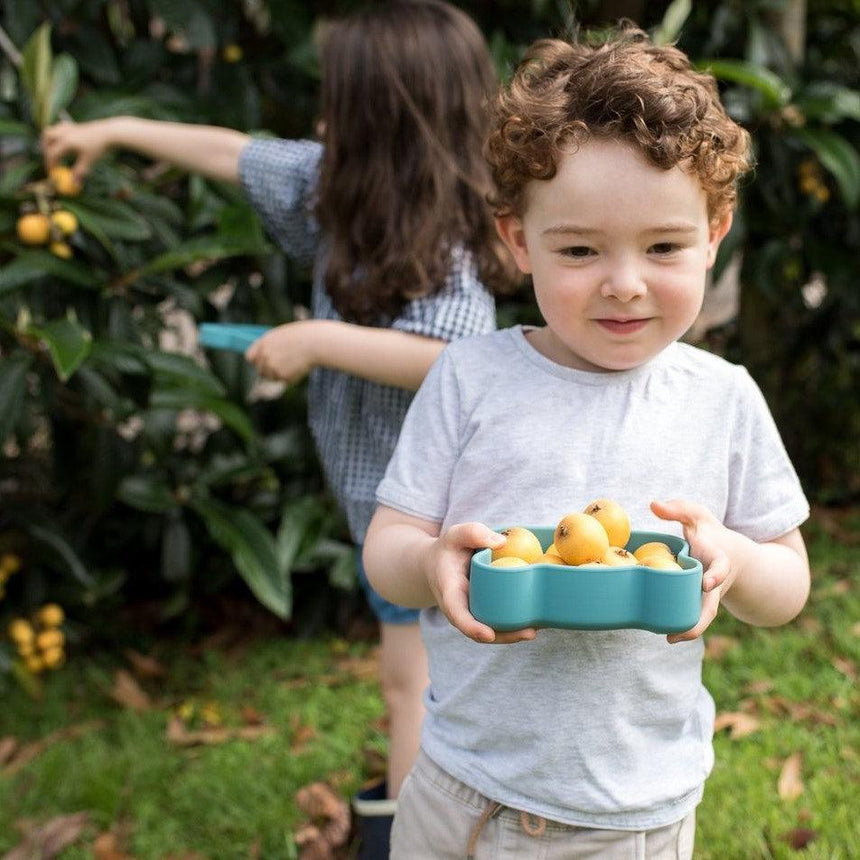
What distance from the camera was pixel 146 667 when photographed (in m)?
3.38

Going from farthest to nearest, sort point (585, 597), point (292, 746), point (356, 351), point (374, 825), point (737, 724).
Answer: point (292, 746) → point (737, 724) → point (374, 825) → point (356, 351) → point (585, 597)

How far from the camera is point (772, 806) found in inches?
90.0

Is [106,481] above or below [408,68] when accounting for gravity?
below

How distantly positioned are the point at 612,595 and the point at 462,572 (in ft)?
0.53

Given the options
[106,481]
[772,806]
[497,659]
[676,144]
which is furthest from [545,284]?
[106,481]

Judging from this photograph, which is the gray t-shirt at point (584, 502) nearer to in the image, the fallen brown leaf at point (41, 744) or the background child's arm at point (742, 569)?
the background child's arm at point (742, 569)

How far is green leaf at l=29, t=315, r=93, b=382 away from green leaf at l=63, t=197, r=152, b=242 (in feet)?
0.67

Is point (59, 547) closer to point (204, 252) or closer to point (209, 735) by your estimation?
point (209, 735)

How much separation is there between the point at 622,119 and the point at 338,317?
1.01 m

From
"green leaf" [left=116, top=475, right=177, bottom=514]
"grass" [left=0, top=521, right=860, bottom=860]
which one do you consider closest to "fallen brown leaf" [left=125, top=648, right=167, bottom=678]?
"grass" [left=0, top=521, right=860, bottom=860]

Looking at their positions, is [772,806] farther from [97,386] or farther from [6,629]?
[6,629]

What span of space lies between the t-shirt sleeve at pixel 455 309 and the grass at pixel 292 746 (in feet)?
3.42

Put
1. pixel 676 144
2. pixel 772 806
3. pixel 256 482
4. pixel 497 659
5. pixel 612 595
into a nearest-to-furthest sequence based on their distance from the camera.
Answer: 1. pixel 612 595
2. pixel 676 144
3. pixel 497 659
4. pixel 772 806
5. pixel 256 482

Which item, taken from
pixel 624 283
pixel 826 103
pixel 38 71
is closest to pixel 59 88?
pixel 38 71
